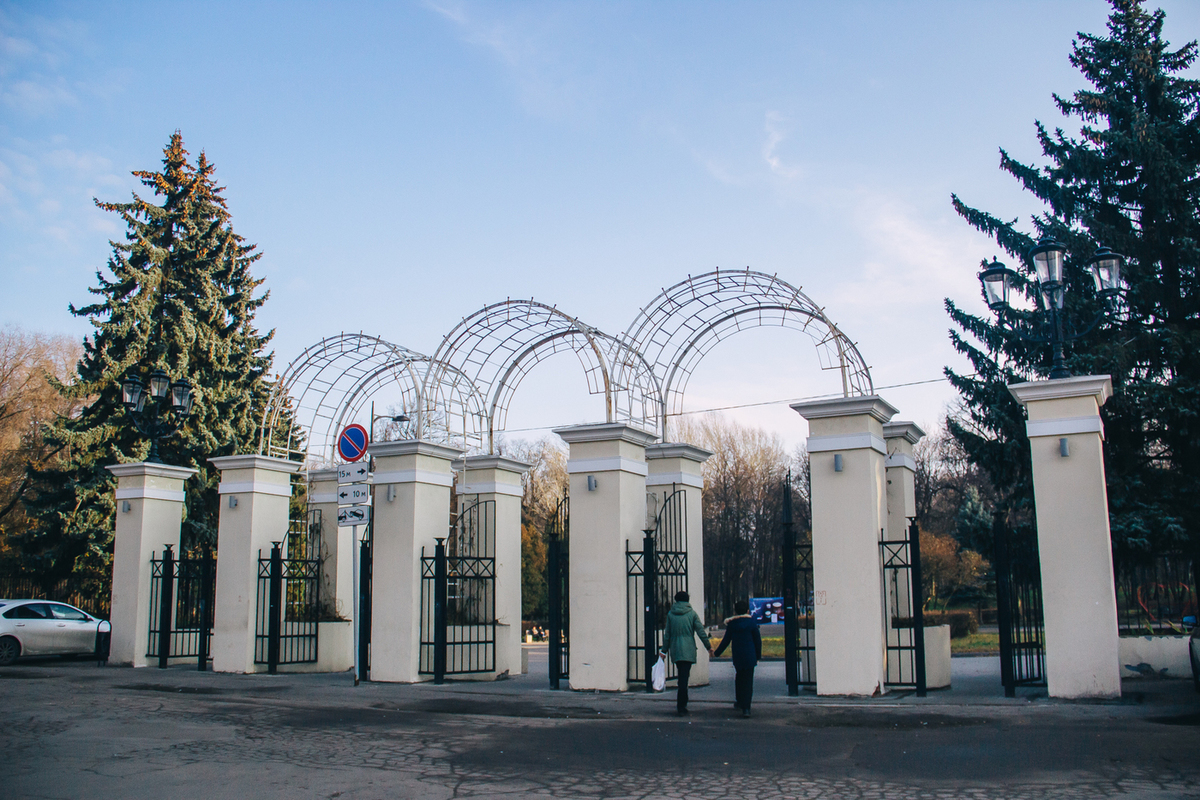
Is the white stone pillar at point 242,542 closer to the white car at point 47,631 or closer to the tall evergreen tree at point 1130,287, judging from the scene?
the white car at point 47,631

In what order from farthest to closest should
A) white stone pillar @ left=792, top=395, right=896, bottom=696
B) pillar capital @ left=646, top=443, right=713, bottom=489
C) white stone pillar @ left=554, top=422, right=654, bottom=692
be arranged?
pillar capital @ left=646, top=443, right=713, bottom=489 → white stone pillar @ left=554, top=422, right=654, bottom=692 → white stone pillar @ left=792, top=395, right=896, bottom=696

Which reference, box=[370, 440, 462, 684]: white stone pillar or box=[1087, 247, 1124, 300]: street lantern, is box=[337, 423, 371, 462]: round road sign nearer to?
box=[370, 440, 462, 684]: white stone pillar

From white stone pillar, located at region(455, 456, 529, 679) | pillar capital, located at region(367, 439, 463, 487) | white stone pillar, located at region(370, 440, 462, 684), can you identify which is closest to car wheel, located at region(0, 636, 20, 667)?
white stone pillar, located at region(370, 440, 462, 684)

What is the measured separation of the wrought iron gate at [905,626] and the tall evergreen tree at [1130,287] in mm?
5050

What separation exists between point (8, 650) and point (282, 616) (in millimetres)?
6843

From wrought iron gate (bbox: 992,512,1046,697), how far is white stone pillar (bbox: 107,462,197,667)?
53.9 feet

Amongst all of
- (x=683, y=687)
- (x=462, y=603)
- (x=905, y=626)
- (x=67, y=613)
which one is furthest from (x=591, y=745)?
(x=67, y=613)

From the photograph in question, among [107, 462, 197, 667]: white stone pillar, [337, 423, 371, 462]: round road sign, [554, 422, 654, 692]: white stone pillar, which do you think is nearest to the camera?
[554, 422, 654, 692]: white stone pillar

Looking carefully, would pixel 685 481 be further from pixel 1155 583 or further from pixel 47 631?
pixel 47 631

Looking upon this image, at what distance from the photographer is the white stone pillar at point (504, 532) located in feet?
55.5

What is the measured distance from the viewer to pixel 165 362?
27688mm

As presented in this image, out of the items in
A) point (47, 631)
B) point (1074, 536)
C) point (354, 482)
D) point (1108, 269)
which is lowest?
point (47, 631)

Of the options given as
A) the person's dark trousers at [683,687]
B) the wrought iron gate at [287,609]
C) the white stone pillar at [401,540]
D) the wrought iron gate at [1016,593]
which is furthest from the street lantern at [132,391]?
the wrought iron gate at [1016,593]

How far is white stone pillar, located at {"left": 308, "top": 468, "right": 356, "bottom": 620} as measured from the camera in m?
19.0
